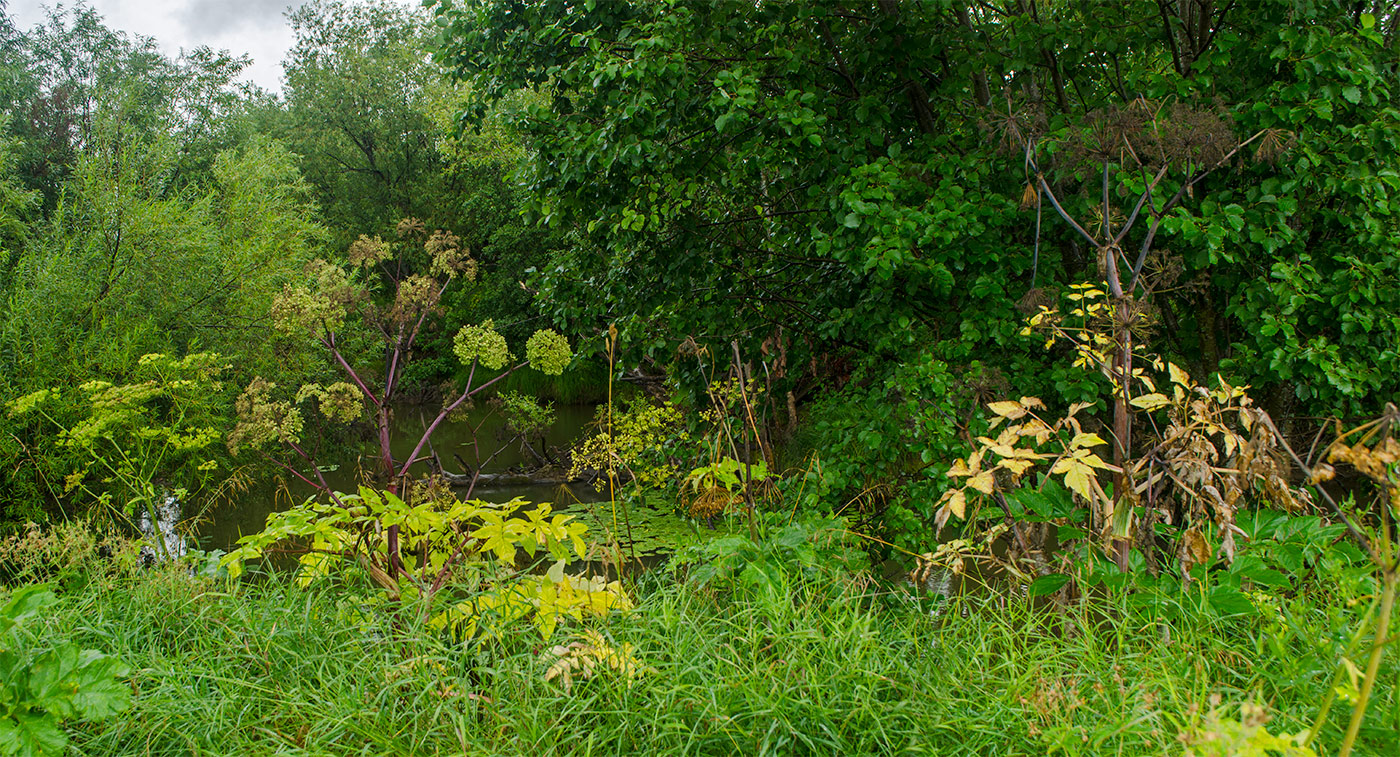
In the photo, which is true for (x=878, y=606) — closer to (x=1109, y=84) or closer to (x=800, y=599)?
(x=800, y=599)

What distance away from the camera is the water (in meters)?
7.98

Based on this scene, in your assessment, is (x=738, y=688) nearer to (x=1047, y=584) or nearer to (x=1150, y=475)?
(x=1047, y=584)

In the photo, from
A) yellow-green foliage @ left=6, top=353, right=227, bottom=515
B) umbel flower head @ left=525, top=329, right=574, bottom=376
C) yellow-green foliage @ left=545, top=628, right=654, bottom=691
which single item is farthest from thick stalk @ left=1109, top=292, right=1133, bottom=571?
yellow-green foliage @ left=6, top=353, right=227, bottom=515

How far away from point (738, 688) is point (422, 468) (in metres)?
8.86

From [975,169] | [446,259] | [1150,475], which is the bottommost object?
[1150,475]

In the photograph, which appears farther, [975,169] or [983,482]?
[975,169]

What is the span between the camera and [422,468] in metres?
9.96

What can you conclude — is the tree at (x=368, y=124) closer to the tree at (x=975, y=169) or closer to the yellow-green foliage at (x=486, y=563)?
the tree at (x=975, y=169)

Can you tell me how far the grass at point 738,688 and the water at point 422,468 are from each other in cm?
291

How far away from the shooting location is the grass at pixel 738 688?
67.4 inches

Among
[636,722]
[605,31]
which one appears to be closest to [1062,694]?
[636,722]

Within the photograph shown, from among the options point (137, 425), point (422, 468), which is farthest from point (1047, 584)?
point (422, 468)

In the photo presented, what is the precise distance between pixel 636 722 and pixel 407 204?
18.4 metres

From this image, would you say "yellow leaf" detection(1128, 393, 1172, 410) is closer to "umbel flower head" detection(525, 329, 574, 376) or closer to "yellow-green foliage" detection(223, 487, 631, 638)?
"yellow-green foliage" detection(223, 487, 631, 638)
